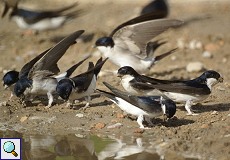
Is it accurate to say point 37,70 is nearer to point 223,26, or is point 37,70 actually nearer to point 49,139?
point 49,139

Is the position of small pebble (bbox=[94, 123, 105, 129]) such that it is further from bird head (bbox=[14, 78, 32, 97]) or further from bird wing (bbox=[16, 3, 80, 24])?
bird wing (bbox=[16, 3, 80, 24])

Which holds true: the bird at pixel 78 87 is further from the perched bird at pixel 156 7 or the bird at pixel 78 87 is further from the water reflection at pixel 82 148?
the perched bird at pixel 156 7

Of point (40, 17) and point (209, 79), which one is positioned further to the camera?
point (40, 17)

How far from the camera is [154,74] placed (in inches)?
385

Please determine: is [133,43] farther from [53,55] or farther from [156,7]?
[156,7]

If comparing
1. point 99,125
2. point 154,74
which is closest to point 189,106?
point 99,125

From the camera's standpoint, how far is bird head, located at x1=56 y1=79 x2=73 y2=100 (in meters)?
A: 7.61

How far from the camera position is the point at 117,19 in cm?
1262

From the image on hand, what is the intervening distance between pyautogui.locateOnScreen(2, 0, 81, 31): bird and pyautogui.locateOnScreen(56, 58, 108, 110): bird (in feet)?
13.1

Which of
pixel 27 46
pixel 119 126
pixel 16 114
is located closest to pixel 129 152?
pixel 119 126

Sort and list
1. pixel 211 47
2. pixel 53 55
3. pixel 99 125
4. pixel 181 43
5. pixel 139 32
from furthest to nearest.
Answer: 1. pixel 181 43
2. pixel 211 47
3. pixel 139 32
4. pixel 53 55
5. pixel 99 125

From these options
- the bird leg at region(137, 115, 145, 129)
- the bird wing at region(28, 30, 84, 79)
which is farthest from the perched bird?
the bird leg at region(137, 115, 145, 129)

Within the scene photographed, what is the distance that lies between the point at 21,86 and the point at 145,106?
65.1 inches

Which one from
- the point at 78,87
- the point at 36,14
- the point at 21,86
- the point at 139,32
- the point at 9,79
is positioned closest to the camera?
the point at 78,87
